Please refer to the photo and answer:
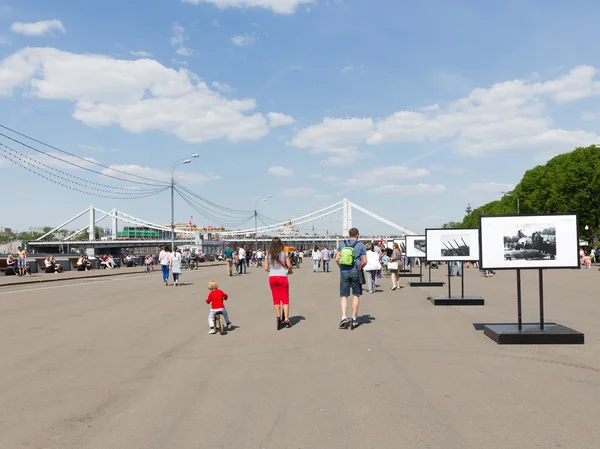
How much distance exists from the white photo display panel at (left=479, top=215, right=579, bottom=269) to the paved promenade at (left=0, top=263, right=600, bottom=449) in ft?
4.12

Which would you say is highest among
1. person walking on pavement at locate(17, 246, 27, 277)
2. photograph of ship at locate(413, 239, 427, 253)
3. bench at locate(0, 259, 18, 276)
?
photograph of ship at locate(413, 239, 427, 253)

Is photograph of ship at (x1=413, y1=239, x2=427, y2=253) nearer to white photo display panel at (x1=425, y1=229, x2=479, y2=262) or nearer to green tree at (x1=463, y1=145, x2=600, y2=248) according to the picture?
white photo display panel at (x1=425, y1=229, x2=479, y2=262)

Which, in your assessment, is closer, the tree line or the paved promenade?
the paved promenade

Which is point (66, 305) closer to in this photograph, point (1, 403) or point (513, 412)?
point (1, 403)

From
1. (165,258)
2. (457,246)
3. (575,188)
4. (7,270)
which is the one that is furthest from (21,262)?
(575,188)

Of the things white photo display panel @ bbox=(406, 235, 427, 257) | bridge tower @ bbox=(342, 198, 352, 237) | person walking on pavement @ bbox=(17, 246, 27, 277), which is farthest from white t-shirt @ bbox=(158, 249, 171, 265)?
bridge tower @ bbox=(342, 198, 352, 237)

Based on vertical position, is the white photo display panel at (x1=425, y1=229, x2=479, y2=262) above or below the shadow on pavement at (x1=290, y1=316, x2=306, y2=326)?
above

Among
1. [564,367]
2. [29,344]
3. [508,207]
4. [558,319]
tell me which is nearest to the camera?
[564,367]

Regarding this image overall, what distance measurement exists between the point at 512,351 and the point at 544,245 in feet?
6.24

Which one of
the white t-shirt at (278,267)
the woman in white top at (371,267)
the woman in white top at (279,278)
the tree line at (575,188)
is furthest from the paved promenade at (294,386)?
the tree line at (575,188)

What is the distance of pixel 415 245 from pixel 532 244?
1448 centimetres

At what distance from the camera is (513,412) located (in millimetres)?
4840

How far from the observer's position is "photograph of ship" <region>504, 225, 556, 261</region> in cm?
859

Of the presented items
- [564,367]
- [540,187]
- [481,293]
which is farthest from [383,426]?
[540,187]
